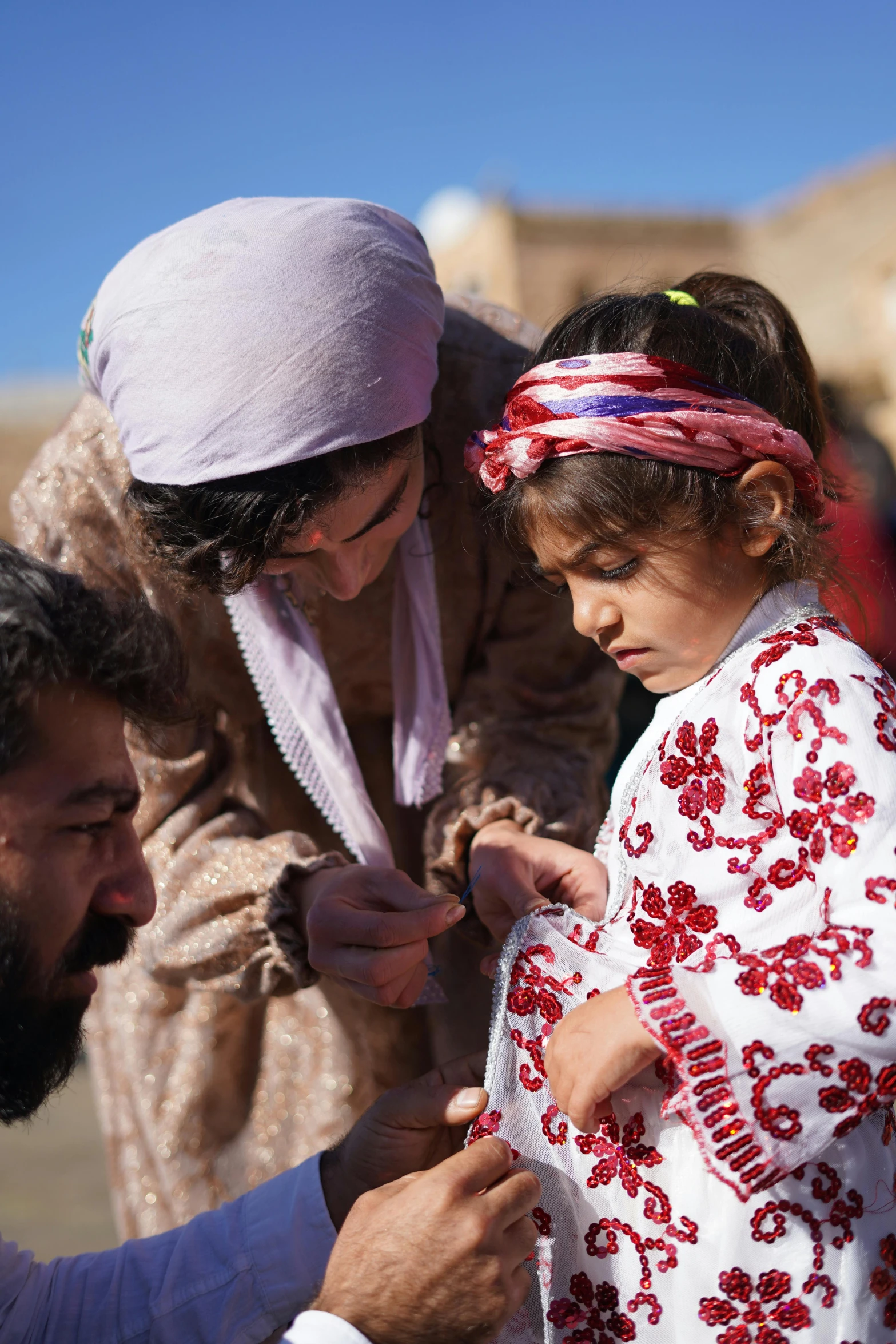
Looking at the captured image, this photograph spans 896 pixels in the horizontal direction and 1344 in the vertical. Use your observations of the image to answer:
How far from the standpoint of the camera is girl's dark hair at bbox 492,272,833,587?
1640mm

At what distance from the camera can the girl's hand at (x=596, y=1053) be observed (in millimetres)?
1407

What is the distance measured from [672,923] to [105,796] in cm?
79

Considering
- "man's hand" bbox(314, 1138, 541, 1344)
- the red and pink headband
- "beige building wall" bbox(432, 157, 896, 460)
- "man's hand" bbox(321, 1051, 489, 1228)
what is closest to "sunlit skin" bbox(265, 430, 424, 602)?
the red and pink headband

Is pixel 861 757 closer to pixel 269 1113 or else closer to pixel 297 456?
pixel 297 456

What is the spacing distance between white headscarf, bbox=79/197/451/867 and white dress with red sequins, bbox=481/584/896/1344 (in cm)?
64

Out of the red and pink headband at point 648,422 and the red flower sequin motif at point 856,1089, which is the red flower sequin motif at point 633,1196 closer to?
the red flower sequin motif at point 856,1089

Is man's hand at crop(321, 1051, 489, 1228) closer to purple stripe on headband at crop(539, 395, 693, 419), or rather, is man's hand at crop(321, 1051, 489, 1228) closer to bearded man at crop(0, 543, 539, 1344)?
bearded man at crop(0, 543, 539, 1344)

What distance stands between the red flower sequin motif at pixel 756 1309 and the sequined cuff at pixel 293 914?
0.84 metres

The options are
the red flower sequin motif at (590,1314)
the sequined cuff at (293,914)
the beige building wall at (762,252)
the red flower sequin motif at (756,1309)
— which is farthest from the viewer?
the beige building wall at (762,252)

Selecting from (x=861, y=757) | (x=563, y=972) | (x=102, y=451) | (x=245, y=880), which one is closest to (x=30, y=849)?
(x=245, y=880)

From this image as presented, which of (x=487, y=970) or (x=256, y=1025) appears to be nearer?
(x=487, y=970)

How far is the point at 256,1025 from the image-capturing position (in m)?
2.51

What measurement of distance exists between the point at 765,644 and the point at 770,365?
0.47m

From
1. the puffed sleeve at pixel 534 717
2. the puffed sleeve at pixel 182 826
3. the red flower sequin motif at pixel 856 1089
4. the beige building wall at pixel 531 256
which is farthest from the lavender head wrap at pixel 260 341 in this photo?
the beige building wall at pixel 531 256
